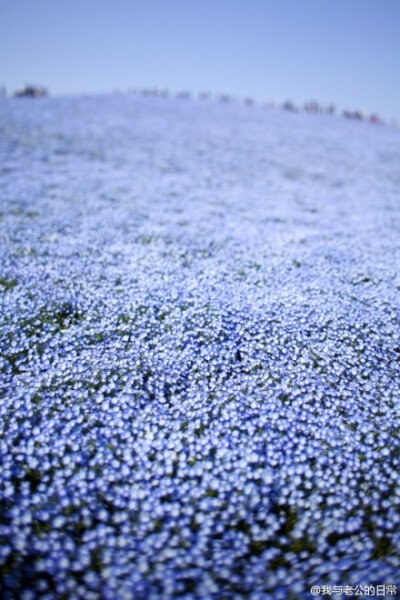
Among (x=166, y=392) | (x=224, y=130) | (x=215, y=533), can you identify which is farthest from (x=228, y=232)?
(x=224, y=130)

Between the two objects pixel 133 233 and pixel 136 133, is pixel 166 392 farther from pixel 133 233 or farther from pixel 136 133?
pixel 136 133

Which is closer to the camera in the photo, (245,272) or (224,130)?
(245,272)

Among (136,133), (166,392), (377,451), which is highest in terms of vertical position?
(136,133)

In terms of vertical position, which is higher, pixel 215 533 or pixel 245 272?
pixel 245 272

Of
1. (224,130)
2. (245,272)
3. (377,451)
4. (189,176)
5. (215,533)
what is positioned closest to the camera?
(215,533)

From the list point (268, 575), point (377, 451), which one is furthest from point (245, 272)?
point (268, 575)

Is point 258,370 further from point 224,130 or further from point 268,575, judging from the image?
point 224,130

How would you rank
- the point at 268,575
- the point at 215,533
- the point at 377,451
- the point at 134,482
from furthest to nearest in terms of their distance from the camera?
the point at 377,451, the point at 134,482, the point at 215,533, the point at 268,575
